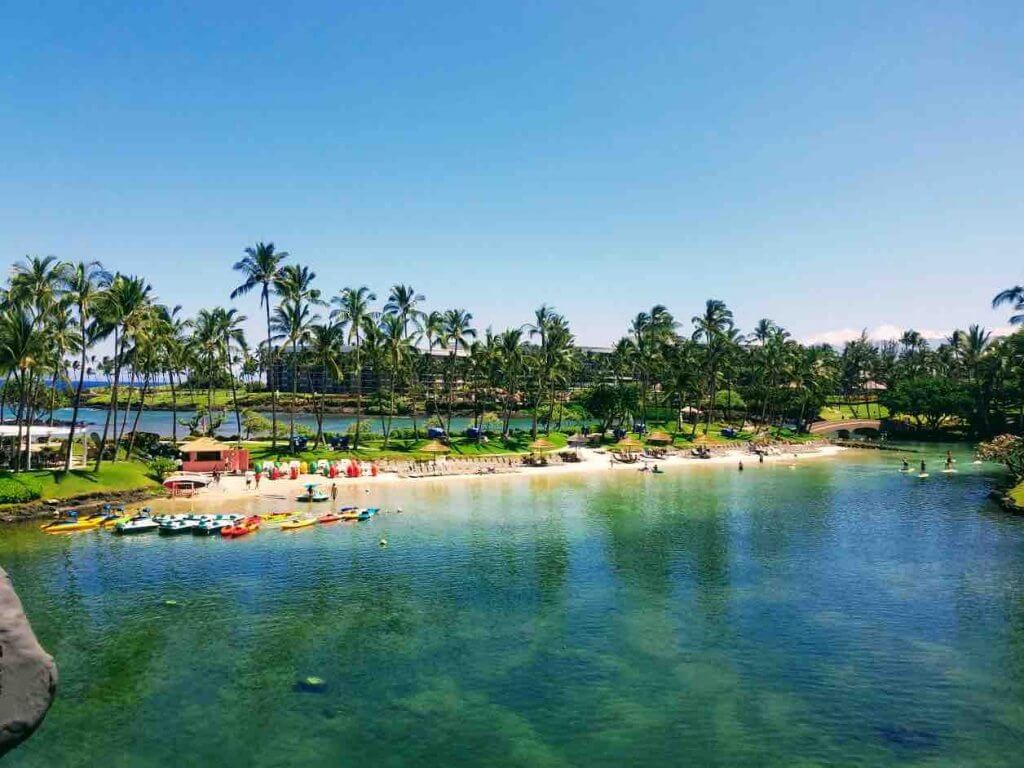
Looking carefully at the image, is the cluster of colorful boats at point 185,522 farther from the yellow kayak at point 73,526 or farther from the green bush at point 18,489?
the green bush at point 18,489

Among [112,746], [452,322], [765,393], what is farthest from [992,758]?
[765,393]

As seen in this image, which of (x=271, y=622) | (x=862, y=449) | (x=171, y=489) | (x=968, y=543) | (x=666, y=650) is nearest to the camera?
(x=666, y=650)

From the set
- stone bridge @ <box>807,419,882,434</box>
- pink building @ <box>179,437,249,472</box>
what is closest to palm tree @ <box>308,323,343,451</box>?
pink building @ <box>179,437,249,472</box>

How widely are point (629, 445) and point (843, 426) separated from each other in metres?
65.4

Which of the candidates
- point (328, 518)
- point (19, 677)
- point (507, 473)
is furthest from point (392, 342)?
point (19, 677)

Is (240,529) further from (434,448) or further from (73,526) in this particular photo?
(434,448)

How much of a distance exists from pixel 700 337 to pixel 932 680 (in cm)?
9515

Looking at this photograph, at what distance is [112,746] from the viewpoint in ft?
70.5

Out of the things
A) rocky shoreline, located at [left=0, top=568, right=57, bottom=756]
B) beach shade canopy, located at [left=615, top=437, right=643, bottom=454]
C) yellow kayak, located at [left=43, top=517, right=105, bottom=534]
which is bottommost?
yellow kayak, located at [left=43, top=517, right=105, bottom=534]

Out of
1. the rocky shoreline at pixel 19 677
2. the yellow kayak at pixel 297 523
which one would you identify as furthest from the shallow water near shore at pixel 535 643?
the rocky shoreline at pixel 19 677

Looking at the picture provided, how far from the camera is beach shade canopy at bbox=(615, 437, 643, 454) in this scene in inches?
3918

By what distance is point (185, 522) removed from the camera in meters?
50.3

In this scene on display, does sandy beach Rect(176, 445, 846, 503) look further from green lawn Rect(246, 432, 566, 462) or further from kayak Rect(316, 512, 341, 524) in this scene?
kayak Rect(316, 512, 341, 524)

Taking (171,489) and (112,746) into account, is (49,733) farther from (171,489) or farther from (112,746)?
(171,489)
